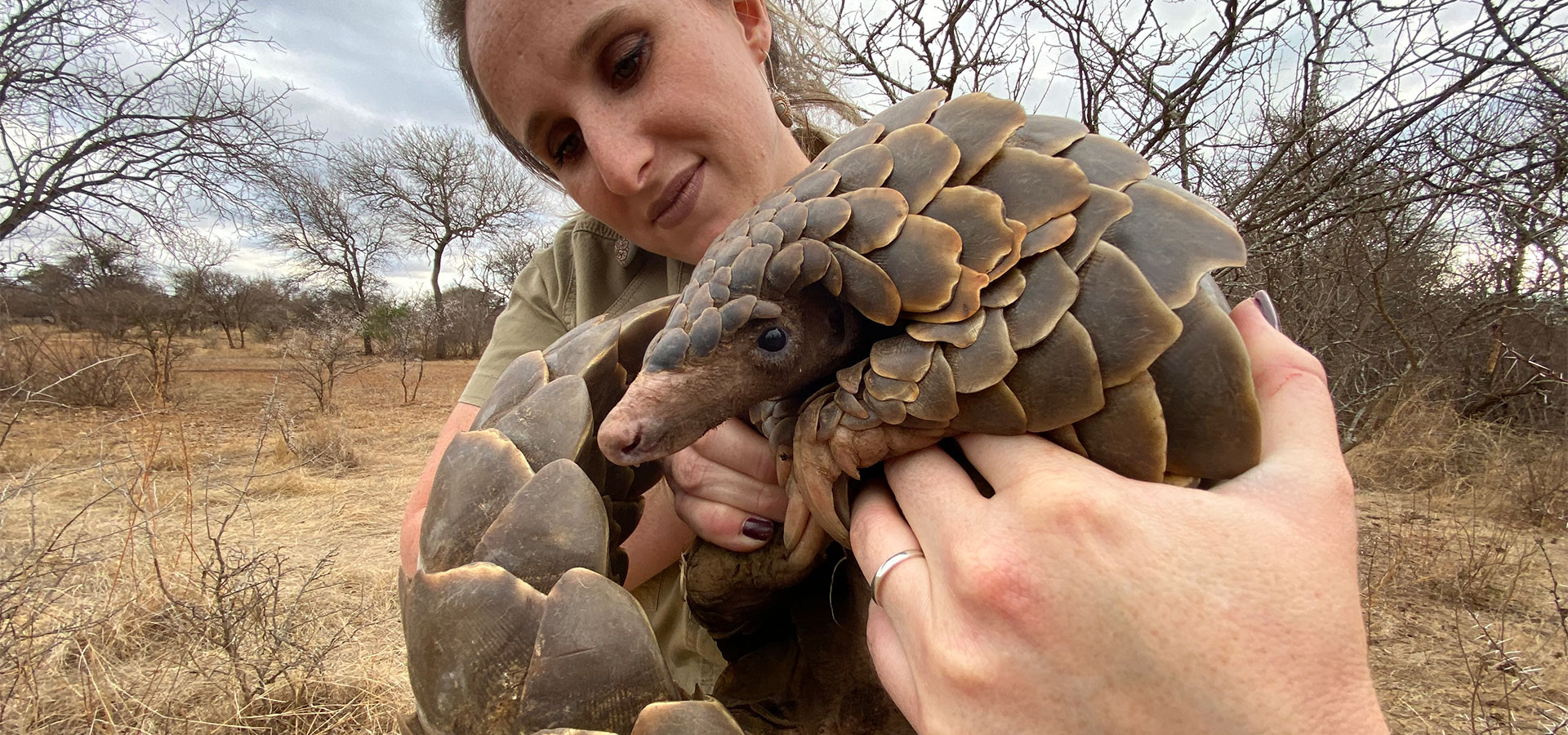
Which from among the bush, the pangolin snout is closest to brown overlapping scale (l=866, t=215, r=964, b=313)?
the pangolin snout

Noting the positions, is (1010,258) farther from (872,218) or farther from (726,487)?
(726,487)

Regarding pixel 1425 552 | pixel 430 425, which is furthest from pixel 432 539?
pixel 430 425

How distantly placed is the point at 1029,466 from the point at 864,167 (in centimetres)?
28

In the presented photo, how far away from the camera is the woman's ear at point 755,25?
1.21 metres

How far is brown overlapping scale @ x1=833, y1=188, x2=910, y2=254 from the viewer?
564mm

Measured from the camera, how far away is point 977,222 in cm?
55

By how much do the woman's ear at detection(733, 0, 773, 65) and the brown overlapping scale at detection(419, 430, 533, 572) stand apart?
0.89 m

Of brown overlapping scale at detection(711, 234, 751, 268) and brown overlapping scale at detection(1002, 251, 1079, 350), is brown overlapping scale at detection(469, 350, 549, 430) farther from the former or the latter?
brown overlapping scale at detection(1002, 251, 1079, 350)

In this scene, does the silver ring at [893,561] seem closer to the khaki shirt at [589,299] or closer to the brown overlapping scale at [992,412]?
the brown overlapping scale at [992,412]

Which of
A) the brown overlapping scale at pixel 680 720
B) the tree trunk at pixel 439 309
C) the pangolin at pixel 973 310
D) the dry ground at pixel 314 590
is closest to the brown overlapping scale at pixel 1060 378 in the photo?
the pangolin at pixel 973 310

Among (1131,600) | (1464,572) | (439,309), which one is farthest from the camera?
(439,309)

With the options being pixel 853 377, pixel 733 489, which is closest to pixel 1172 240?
pixel 853 377

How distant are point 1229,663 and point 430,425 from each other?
30.1ft

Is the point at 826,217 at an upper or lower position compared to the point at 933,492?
upper
